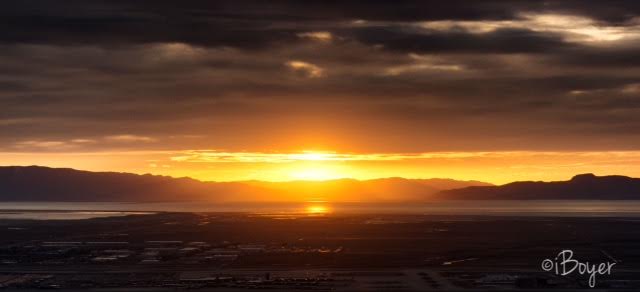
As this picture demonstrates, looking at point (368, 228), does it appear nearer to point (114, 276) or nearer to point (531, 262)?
point (531, 262)

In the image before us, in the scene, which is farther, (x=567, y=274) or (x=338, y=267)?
(x=338, y=267)

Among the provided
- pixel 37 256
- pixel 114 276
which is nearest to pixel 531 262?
pixel 114 276

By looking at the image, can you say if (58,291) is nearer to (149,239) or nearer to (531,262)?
(531,262)

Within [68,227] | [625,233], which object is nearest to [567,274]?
[625,233]

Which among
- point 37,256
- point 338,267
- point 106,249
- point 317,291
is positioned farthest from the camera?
point 106,249

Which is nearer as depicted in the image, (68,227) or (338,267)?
(338,267)

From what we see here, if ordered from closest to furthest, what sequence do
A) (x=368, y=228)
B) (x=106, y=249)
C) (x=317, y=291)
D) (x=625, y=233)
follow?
(x=317, y=291) → (x=106, y=249) → (x=625, y=233) → (x=368, y=228)
